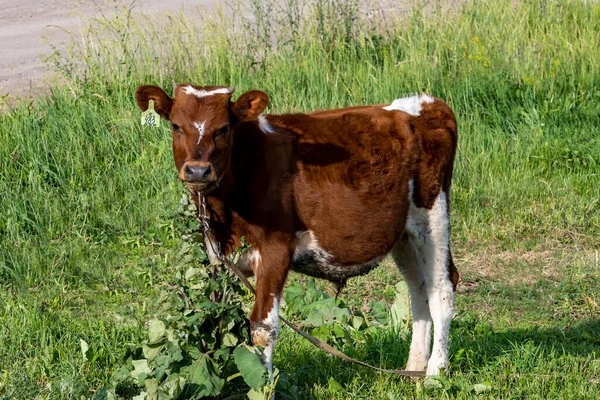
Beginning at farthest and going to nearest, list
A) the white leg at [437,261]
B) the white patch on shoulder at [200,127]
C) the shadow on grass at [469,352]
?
the white leg at [437,261], the shadow on grass at [469,352], the white patch on shoulder at [200,127]

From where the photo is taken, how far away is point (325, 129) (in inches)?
227

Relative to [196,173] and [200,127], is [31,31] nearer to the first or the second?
[200,127]

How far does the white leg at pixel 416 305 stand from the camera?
20.1 ft

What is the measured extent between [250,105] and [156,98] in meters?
0.54

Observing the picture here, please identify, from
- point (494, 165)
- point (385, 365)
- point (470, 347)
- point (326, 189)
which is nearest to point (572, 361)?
point (470, 347)

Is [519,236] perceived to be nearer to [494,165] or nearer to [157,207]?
[494,165]

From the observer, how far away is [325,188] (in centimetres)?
564

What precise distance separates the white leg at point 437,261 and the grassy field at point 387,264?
0.26m

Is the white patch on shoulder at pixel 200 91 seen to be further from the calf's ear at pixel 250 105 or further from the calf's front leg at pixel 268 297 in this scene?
the calf's front leg at pixel 268 297

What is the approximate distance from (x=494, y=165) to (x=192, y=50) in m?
3.49

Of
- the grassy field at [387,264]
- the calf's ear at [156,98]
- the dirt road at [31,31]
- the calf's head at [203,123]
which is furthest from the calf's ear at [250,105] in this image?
the dirt road at [31,31]

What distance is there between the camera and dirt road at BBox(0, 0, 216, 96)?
441 inches

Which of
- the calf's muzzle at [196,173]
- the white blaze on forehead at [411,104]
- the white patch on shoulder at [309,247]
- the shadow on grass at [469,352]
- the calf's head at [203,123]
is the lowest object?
the shadow on grass at [469,352]

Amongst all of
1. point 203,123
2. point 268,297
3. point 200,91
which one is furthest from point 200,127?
point 268,297
